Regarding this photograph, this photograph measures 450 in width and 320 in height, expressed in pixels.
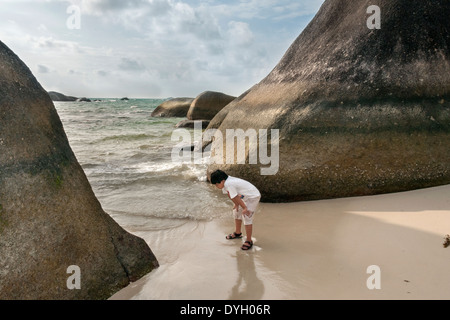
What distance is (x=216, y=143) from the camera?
707 centimetres

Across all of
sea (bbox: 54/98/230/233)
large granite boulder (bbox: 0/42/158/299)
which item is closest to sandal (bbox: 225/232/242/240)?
sea (bbox: 54/98/230/233)

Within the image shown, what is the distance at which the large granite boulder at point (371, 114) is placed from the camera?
501cm

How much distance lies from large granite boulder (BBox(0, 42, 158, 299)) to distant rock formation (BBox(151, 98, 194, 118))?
24450mm

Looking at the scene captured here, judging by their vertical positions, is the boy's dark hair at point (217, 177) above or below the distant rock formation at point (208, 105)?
below

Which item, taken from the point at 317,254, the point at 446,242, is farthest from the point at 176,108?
the point at 446,242

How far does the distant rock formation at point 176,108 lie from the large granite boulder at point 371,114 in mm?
22072

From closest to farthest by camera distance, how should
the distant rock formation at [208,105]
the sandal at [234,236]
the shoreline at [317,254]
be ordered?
the shoreline at [317,254] → the sandal at [234,236] → the distant rock formation at [208,105]

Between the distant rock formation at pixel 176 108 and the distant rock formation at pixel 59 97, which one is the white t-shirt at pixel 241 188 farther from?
the distant rock formation at pixel 59 97

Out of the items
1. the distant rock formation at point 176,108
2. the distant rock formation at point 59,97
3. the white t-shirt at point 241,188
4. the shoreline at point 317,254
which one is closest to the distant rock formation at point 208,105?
the distant rock formation at point 176,108

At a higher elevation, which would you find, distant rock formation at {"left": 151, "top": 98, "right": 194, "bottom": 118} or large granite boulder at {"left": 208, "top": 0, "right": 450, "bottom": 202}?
distant rock formation at {"left": 151, "top": 98, "right": 194, "bottom": 118}

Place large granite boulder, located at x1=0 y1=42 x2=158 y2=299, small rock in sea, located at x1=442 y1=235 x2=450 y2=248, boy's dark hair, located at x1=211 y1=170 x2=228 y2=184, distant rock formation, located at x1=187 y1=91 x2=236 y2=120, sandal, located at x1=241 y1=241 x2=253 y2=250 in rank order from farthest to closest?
distant rock formation, located at x1=187 y1=91 x2=236 y2=120, boy's dark hair, located at x1=211 y1=170 x2=228 y2=184, sandal, located at x1=241 y1=241 x2=253 y2=250, small rock in sea, located at x1=442 y1=235 x2=450 y2=248, large granite boulder, located at x1=0 y1=42 x2=158 y2=299

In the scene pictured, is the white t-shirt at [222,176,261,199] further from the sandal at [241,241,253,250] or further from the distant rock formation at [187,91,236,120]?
the distant rock formation at [187,91,236,120]

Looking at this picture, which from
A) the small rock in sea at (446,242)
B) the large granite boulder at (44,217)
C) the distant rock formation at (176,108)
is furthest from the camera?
the distant rock formation at (176,108)

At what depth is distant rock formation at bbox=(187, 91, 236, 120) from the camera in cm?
2059
